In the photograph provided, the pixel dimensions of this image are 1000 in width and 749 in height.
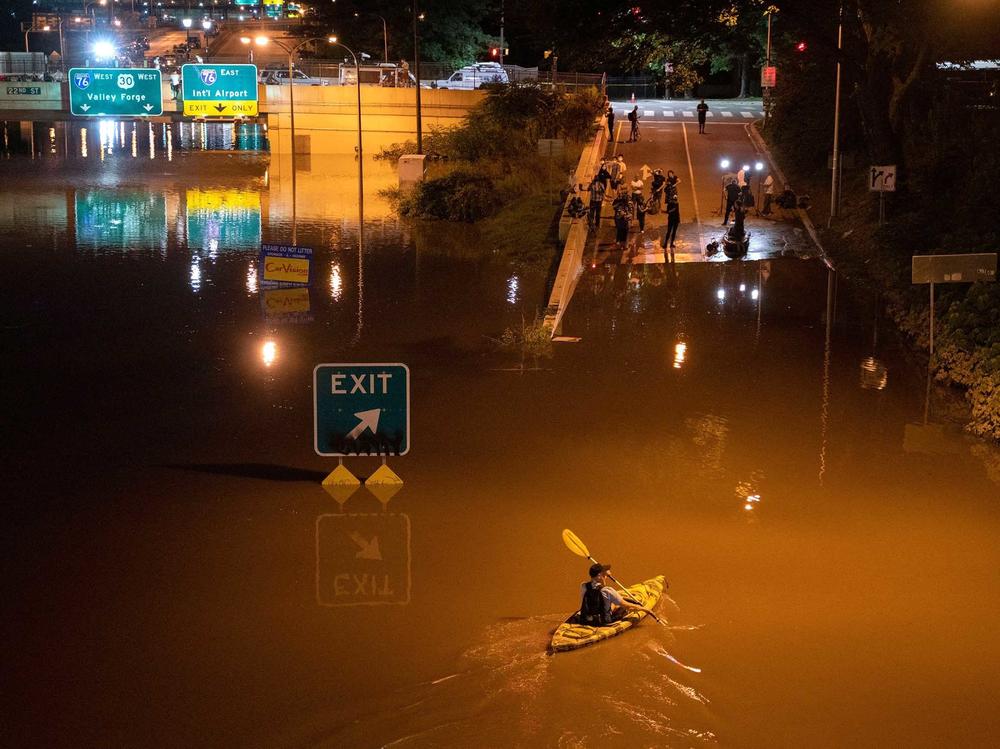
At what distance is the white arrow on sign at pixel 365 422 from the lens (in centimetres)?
1393

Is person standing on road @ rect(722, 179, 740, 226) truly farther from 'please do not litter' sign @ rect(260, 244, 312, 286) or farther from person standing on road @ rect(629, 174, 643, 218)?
'please do not litter' sign @ rect(260, 244, 312, 286)

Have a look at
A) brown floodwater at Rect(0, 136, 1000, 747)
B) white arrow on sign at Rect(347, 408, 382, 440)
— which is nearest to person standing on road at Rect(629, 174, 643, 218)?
brown floodwater at Rect(0, 136, 1000, 747)

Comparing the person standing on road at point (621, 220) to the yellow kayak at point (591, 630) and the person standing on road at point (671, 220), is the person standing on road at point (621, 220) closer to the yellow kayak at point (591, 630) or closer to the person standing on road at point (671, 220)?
the person standing on road at point (671, 220)

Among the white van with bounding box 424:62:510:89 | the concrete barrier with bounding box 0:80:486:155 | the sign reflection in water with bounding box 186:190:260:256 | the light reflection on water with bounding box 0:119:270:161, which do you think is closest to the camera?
the sign reflection in water with bounding box 186:190:260:256

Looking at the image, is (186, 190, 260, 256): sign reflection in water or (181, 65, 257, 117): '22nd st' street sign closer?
(186, 190, 260, 256): sign reflection in water

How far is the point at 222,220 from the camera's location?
38.1 metres

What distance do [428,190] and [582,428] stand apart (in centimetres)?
2504

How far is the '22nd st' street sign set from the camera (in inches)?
1987

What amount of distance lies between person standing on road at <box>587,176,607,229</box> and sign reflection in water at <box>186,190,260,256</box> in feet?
30.0

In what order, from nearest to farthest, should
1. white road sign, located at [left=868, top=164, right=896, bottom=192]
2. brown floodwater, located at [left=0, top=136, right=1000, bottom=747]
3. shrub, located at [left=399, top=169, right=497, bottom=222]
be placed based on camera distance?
brown floodwater, located at [left=0, top=136, right=1000, bottom=747], white road sign, located at [left=868, top=164, right=896, bottom=192], shrub, located at [left=399, top=169, right=497, bottom=222]

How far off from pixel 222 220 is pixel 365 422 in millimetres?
25781

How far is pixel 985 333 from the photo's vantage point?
18812 mm

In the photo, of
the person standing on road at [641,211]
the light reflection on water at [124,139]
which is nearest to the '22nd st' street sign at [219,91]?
the light reflection on water at [124,139]

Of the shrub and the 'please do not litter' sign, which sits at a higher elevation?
the shrub
